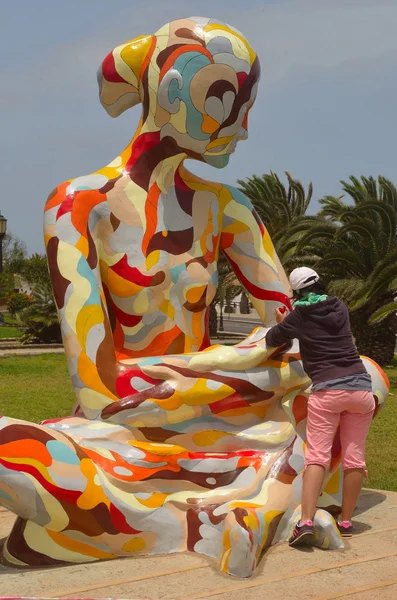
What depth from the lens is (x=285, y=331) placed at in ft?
12.1

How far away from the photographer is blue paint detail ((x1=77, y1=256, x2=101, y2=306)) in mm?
3553

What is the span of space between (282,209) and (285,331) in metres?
15.6

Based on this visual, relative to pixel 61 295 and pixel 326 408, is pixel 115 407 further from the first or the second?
pixel 326 408

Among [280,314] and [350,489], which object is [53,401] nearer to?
[280,314]

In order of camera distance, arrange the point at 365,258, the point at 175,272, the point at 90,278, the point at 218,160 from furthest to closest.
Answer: the point at 365,258 → the point at 218,160 → the point at 175,272 → the point at 90,278

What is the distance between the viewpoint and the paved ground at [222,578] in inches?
120

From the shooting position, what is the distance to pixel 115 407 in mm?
3514

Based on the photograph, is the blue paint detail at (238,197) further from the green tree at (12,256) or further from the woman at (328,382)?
the green tree at (12,256)

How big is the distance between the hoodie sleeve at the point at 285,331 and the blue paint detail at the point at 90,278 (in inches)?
31.1

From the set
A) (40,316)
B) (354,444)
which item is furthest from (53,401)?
(40,316)

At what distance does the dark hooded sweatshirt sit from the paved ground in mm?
775

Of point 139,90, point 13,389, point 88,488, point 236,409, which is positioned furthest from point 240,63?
point 13,389

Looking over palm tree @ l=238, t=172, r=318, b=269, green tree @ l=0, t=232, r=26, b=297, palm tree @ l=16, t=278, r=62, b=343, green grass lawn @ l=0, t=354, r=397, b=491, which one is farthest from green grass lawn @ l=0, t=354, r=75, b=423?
green tree @ l=0, t=232, r=26, b=297

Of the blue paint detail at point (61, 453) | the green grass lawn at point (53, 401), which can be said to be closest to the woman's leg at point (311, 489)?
the blue paint detail at point (61, 453)
